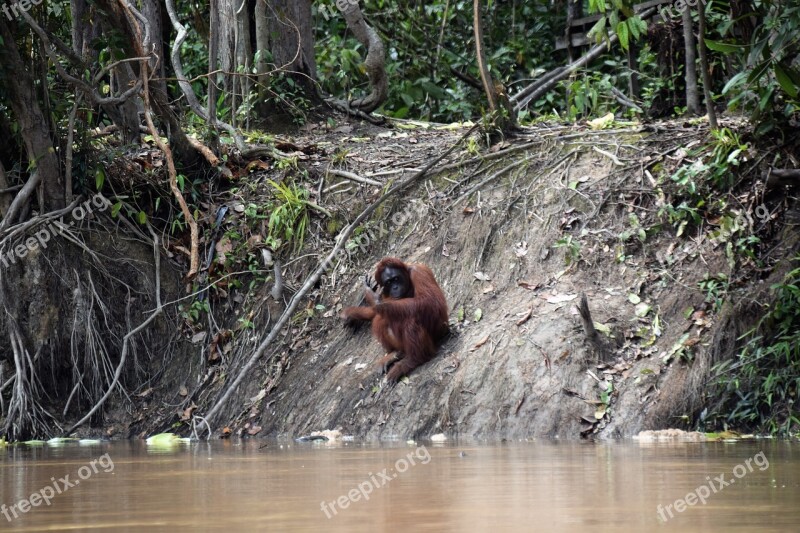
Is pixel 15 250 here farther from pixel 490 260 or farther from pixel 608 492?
pixel 608 492

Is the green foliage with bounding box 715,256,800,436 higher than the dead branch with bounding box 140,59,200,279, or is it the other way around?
the dead branch with bounding box 140,59,200,279

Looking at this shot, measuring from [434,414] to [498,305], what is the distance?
1.24m

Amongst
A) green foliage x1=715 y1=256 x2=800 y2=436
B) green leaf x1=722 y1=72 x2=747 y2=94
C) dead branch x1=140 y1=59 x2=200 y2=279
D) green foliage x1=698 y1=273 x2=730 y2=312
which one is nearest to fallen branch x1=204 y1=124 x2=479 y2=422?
dead branch x1=140 y1=59 x2=200 y2=279

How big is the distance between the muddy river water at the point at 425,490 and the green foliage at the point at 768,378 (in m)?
0.95

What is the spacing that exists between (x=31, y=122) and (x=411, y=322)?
14.0 ft

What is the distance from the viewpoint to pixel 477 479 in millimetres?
4457

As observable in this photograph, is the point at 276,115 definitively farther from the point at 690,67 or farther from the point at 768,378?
the point at 768,378

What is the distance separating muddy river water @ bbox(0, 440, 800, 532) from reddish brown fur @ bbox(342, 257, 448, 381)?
2101mm

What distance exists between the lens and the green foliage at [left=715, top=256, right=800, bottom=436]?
7309mm

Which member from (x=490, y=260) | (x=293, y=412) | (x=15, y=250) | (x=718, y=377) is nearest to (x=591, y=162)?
(x=490, y=260)

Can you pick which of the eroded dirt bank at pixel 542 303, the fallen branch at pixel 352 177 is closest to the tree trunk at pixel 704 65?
the eroded dirt bank at pixel 542 303

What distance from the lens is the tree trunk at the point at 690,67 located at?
10109 millimetres

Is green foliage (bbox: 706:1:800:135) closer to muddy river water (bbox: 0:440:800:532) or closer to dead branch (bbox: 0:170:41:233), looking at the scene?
muddy river water (bbox: 0:440:800:532)

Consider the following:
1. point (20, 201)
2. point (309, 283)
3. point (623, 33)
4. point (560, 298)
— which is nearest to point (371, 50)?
point (309, 283)
